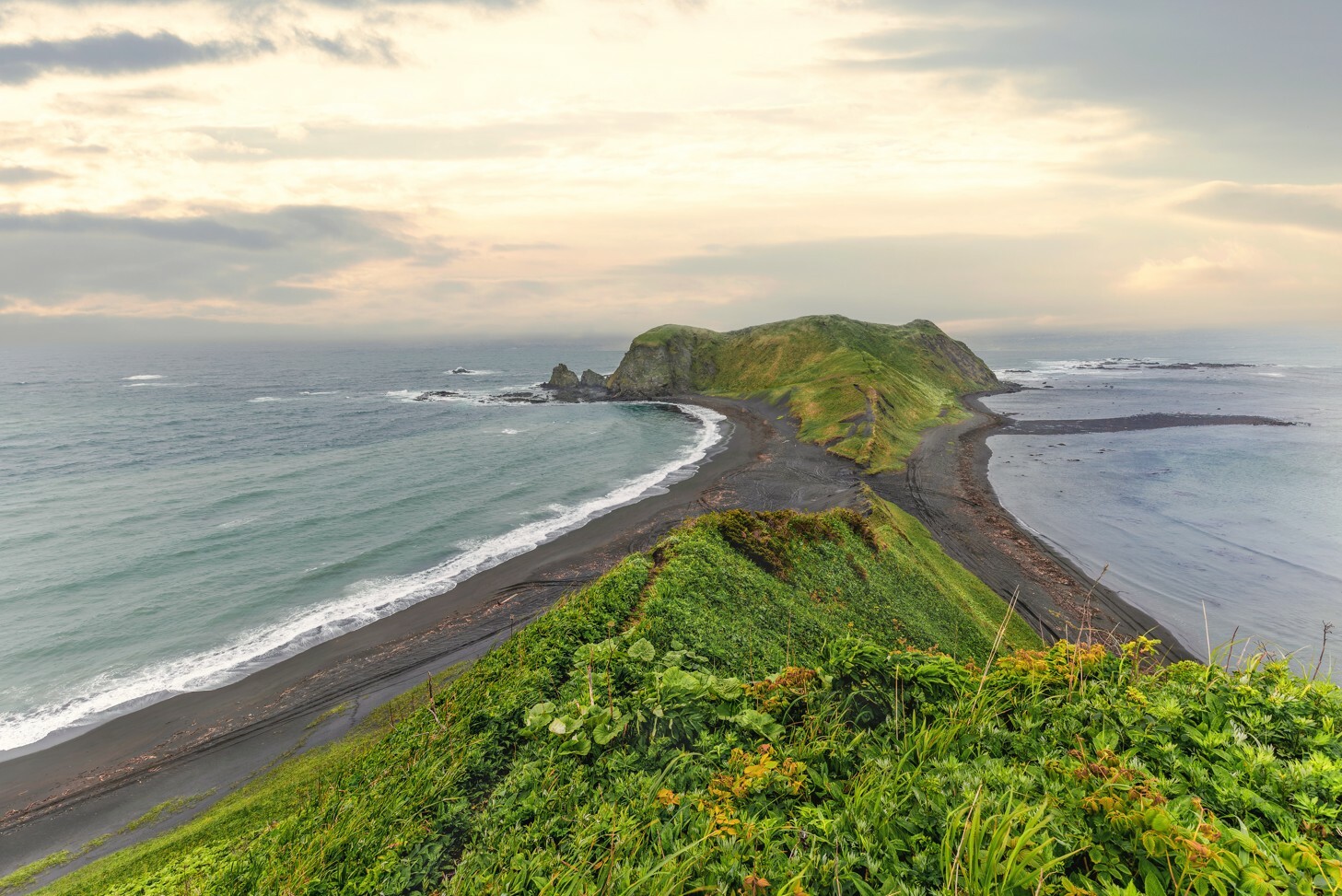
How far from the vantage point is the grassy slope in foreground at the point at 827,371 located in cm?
7562

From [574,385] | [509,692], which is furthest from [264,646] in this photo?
[574,385]

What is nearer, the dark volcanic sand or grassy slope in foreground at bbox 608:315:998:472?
the dark volcanic sand

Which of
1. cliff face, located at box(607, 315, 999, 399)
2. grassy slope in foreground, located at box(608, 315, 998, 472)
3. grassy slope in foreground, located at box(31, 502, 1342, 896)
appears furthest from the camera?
cliff face, located at box(607, 315, 999, 399)

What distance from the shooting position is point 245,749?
1914 centimetres

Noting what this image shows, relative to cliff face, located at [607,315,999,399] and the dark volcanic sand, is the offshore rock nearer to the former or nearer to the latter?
cliff face, located at [607,315,999,399]

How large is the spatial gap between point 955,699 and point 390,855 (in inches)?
267

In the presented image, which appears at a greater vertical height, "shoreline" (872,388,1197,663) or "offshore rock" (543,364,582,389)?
"offshore rock" (543,364,582,389)

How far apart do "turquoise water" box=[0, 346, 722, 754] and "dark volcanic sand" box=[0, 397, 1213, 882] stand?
2.00m

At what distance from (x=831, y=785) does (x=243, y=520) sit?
49.8 meters

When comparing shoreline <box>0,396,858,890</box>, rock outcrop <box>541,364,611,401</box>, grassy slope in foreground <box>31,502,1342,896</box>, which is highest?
rock outcrop <box>541,364,611,401</box>

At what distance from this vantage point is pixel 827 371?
323ft

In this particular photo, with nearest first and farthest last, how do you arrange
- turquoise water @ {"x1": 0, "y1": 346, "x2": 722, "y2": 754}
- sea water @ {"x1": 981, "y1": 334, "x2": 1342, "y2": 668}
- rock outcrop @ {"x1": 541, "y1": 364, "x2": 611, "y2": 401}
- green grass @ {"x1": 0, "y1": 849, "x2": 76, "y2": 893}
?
green grass @ {"x1": 0, "y1": 849, "x2": 76, "y2": 893}
turquoise water @ {"x1": 0, "y1": 346, "x2": 722, "y2": 754}
sea water @ {"x1": 981, "y1": 334, "x2": 1342, "y2": 668}
rock outcrop @ {"x1": 541, "y1": 364, "x2": 611, "y2": 401}

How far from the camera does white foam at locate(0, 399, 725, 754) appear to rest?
21156 millimetres

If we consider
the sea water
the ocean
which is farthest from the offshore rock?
the sea water
